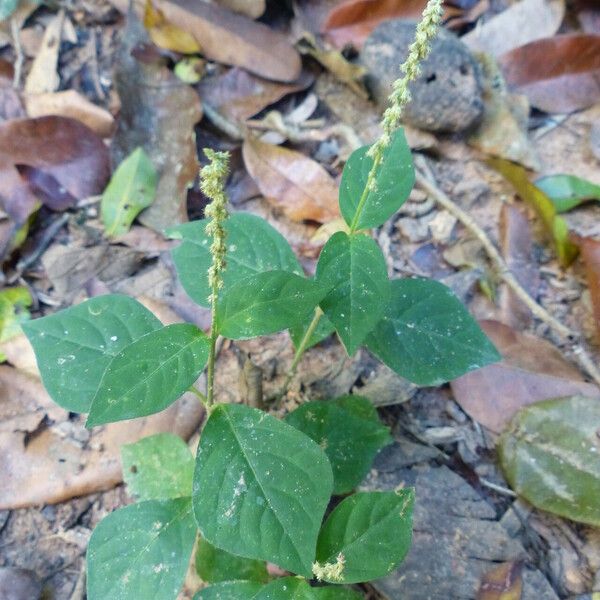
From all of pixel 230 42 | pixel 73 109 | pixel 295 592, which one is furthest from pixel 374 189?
pixel 73 109

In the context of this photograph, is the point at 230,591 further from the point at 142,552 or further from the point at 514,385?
the point at 514,385

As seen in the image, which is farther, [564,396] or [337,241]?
[564,396]

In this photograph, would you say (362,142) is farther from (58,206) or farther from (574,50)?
(58,206)

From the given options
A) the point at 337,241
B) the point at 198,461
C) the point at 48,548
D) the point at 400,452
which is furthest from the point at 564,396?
the point at 48,548

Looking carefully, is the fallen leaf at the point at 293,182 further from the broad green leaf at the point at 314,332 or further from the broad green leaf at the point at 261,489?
the broad green leaf at the point at 261,489

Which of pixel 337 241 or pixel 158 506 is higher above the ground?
pixel 337 241

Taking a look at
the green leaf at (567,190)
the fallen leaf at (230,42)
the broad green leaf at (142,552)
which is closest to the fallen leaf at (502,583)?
the broad green leaf at (142,552)
